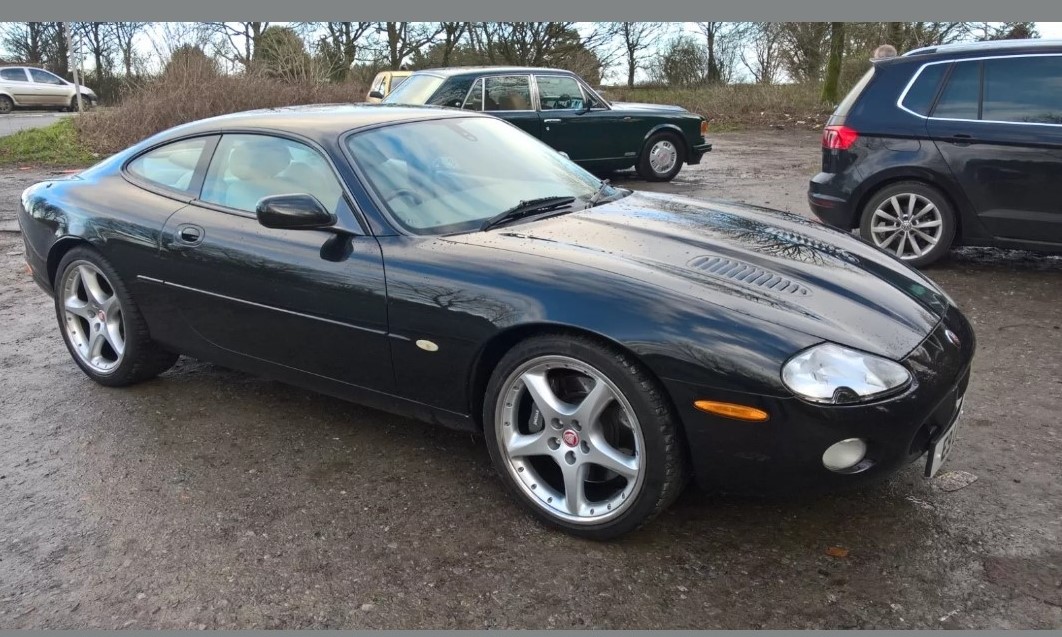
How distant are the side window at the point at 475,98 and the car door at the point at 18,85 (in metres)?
23.5

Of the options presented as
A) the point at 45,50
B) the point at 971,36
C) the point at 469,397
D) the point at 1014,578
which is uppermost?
the point at 45,50

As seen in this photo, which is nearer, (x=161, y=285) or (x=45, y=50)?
(x=161, y=285)

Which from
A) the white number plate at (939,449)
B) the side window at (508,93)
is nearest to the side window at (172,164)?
the white number plate at (939,449)

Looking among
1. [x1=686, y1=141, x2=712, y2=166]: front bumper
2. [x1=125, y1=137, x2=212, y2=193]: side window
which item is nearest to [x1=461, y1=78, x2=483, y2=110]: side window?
[x1=686, y1=141, x2=712, y2=166]: front bumper

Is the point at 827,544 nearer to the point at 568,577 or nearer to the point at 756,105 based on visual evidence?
the point at 568,577

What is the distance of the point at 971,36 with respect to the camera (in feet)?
78.4

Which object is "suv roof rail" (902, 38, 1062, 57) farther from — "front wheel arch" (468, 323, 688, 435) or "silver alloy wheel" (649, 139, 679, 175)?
"silver alloy wheel" (649, 139, 679, 175)

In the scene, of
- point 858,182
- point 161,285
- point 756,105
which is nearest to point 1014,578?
point 161,285

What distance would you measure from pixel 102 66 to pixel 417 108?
43889 millimetres

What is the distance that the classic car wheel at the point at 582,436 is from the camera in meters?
2.66

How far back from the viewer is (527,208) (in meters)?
3.55

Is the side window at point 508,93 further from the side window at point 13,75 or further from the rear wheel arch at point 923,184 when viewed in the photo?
the side window at point 13,75

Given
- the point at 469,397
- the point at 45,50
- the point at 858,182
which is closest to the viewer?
the point at 469,397

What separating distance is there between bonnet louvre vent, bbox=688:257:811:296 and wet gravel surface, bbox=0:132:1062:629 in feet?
2.62
